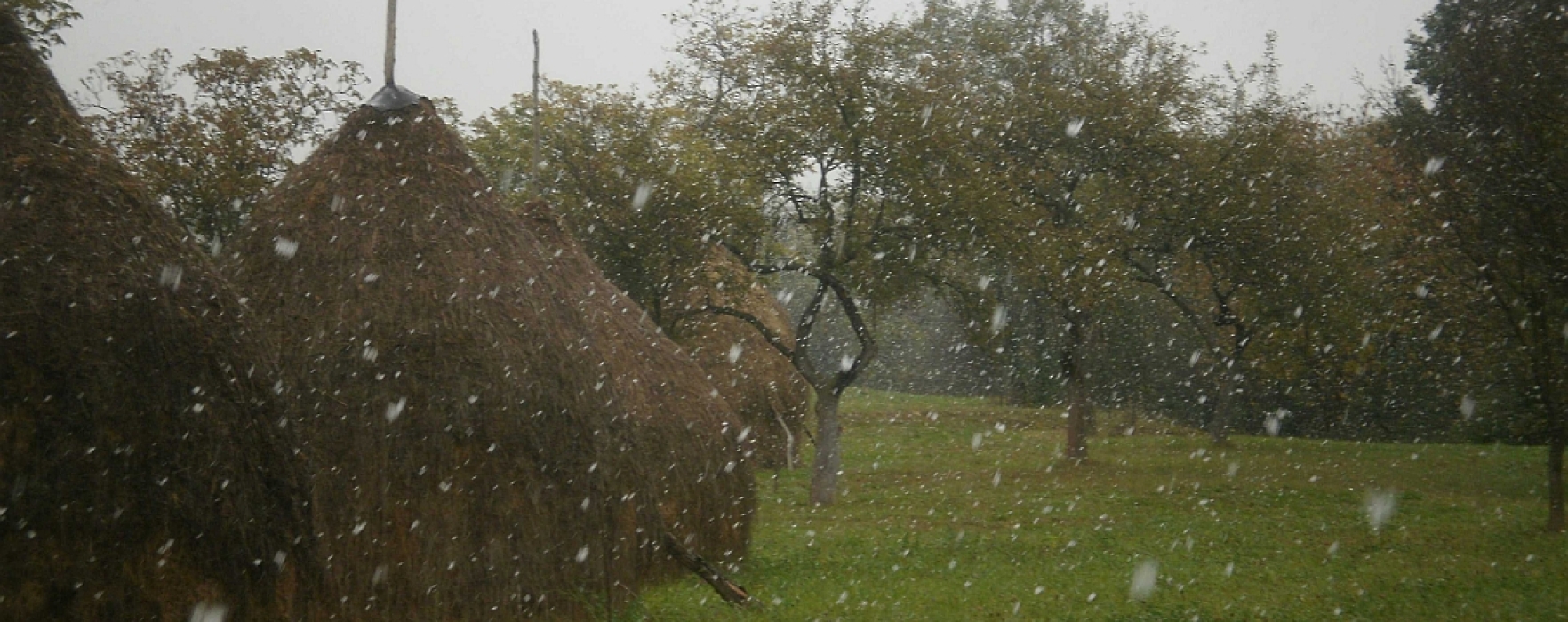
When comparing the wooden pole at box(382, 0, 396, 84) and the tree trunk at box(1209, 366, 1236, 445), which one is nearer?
the wooden pole at box(382, 0, 396, 84)

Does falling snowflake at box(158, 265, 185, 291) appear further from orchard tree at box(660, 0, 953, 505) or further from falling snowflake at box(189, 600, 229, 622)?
orchard tree at box(660, 0, 953, 505)

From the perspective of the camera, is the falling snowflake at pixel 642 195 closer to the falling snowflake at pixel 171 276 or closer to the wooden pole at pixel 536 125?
the wooden pole at pixel 536 125

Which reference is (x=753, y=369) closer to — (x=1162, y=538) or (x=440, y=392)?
(x=1162, y=538)

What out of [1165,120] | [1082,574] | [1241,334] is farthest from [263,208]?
[1241,334]

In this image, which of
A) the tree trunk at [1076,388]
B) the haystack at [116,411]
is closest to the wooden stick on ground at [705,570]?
the haystack at [116,411]

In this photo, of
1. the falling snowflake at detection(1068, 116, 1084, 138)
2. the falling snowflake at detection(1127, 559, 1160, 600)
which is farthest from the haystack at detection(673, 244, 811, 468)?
the falling snowflake at detection(1127, 559, 1160, 600)

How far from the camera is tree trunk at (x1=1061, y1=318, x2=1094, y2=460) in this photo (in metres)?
24.2

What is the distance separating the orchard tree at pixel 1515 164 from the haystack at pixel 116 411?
524 inches

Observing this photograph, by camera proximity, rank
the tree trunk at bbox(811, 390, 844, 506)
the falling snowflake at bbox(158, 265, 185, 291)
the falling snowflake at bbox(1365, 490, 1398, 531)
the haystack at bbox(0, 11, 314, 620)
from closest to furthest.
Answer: the haystack at bbox(0, 11, 314, 620) < the falling snowflake at bbox(158, 265, 185, 291) < the falling snowflake at bbox(1365, 490, 1398, 531) < the tree trunk at bbox(811, 390, 844, 506)

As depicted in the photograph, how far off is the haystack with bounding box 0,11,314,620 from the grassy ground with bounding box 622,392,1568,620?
4.62m

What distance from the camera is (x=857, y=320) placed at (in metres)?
19.6

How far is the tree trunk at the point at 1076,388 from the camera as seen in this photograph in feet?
79.4

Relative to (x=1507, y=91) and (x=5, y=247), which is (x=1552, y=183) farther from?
(x=5, y=247)

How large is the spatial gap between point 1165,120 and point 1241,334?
546cm
